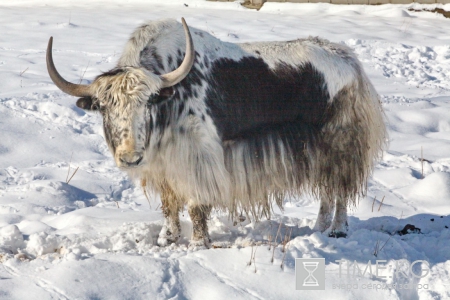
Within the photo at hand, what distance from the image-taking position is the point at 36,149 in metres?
6.79

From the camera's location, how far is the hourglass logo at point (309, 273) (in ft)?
13.4

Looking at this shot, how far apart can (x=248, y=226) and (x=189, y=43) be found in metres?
1.47

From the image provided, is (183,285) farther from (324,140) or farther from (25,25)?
(25,25)

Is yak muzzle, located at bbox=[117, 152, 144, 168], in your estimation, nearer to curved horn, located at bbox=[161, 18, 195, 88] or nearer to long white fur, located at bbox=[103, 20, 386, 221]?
long white fur, located at bbox=[103, 20, 386, 221]

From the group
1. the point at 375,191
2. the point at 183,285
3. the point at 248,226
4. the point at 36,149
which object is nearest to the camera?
the point at 183,285

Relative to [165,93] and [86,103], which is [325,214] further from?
[86,103]

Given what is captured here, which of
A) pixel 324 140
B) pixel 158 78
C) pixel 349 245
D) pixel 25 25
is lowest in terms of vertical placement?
pixel 25 25

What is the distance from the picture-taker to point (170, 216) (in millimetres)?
5004

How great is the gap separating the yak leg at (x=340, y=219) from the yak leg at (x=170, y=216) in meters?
1.13

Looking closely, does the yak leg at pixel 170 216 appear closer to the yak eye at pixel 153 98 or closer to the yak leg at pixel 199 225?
the yak leg at pixel 199 225

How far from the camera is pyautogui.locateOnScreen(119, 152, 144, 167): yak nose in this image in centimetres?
416

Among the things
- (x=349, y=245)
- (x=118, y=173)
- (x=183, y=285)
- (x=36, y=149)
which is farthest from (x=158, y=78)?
(x=36, y=149)

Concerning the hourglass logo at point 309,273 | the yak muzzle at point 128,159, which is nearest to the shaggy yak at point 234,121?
the yak muzzle at point 128,159

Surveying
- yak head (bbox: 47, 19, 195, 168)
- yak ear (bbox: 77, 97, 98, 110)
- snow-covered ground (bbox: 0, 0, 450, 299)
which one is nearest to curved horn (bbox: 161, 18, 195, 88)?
yak head (bbox: 47, 19, 195, 168)
